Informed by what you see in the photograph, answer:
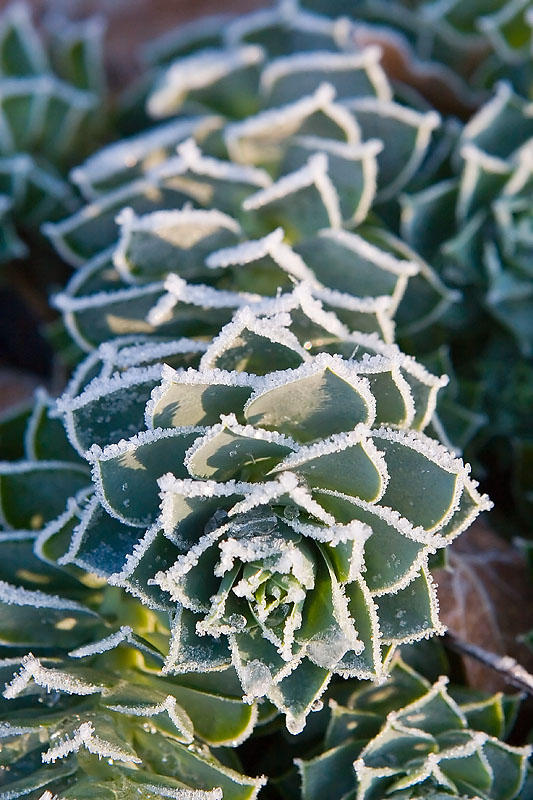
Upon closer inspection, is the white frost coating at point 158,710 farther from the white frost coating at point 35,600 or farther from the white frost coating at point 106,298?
the white frost coating at point 106,298

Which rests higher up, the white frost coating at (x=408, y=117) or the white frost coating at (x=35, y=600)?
the white frost coating at (x=408, y=117)

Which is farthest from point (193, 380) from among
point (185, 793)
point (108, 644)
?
point (185, 793)

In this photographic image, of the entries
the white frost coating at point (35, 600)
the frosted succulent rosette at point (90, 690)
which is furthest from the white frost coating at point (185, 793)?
the white frost coating at point (35, 600)

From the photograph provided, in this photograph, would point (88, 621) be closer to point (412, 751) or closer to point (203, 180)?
point (412, 751)

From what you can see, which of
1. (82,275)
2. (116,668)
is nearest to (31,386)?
(82,275)

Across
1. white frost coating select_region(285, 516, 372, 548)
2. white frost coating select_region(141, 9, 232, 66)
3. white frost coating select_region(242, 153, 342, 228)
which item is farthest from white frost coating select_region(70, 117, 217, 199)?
white frost coating select_region(285, 516, 372, 548)

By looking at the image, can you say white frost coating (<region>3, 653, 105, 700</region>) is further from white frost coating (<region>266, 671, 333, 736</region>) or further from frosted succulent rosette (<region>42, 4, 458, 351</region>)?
frosted succulent rosette (<region>42, 4, 458, 351</region>)

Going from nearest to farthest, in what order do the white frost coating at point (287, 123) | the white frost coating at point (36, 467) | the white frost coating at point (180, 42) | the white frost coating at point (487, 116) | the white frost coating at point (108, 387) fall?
the white frost coating at point (108, 387), the white frost coating at point (36, 467), the white frost coating at point (287, 123), the white frost coating at point (487, 116), the white frost coating at point (180, 42)

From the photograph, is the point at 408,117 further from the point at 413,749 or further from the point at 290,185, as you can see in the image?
the point at 413,749
